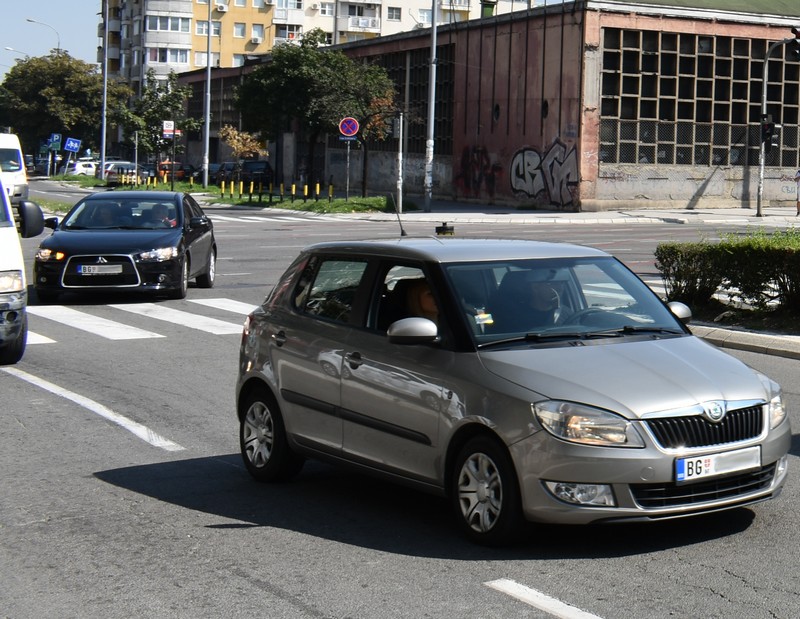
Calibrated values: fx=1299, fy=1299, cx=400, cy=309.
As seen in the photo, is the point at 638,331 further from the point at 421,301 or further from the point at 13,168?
the point at 13,168

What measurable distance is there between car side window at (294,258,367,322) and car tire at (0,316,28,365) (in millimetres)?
5233

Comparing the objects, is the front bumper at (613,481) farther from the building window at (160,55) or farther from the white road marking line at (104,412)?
the building window at (160,55)

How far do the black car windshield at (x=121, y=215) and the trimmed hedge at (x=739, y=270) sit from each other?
23.7 feet

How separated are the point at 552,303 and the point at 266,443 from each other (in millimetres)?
2080

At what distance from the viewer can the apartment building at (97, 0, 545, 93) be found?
11581cm

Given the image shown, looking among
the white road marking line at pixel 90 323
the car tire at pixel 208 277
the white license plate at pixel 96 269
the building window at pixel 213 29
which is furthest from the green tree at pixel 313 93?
the building window at pixel 213 29

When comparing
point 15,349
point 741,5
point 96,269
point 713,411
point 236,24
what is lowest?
point 15,349

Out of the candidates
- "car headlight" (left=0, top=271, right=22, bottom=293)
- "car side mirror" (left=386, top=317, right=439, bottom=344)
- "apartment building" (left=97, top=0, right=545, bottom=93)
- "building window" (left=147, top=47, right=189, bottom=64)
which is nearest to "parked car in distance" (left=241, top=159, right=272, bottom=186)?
"apartment building" (left=97, top=0, right=545, bottom=93)

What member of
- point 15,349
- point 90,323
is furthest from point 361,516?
point 90,323

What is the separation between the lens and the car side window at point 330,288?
7.38 m

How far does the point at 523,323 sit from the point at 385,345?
76cm

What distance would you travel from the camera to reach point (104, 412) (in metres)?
10.2

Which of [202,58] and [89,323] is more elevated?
[202,58]

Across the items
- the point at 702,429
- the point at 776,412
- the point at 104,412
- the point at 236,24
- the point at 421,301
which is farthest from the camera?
the point at 236,24
